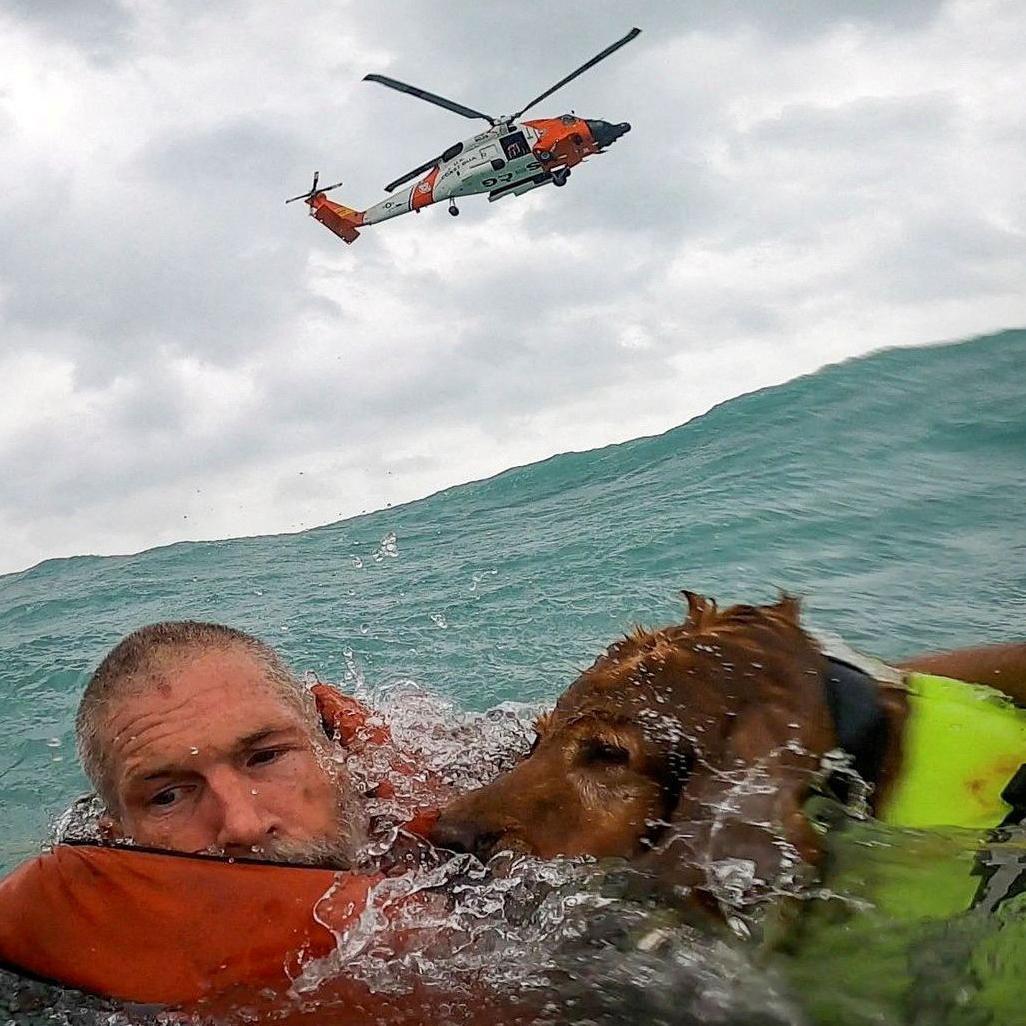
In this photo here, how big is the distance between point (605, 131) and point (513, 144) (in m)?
2.45

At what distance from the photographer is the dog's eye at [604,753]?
2584 mm

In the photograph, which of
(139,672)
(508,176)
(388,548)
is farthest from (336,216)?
(139,672)

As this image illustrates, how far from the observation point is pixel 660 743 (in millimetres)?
2545

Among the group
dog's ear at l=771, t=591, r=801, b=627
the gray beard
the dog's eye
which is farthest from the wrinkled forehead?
dog's ear at l=771, t=591, r=801, b=627

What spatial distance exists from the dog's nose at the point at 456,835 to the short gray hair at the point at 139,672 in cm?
86

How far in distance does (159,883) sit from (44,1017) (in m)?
0.57

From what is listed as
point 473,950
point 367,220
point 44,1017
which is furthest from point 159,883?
point 367,220

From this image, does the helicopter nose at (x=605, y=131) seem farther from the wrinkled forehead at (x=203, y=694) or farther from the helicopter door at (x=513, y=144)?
the wrinkled forehead at (x=203, y=694)

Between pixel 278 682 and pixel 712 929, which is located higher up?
pixel 278 682

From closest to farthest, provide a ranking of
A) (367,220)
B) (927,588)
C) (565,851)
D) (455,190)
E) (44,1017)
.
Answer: (565,851) → (44,1017) → (927,588) → (455,190) → (367,220)

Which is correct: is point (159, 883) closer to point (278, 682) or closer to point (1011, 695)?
point (278, 682)

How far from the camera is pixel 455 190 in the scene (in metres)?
25.9

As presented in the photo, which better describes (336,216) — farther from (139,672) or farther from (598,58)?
(139,672)

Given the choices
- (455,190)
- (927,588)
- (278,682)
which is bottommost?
(927,588)
